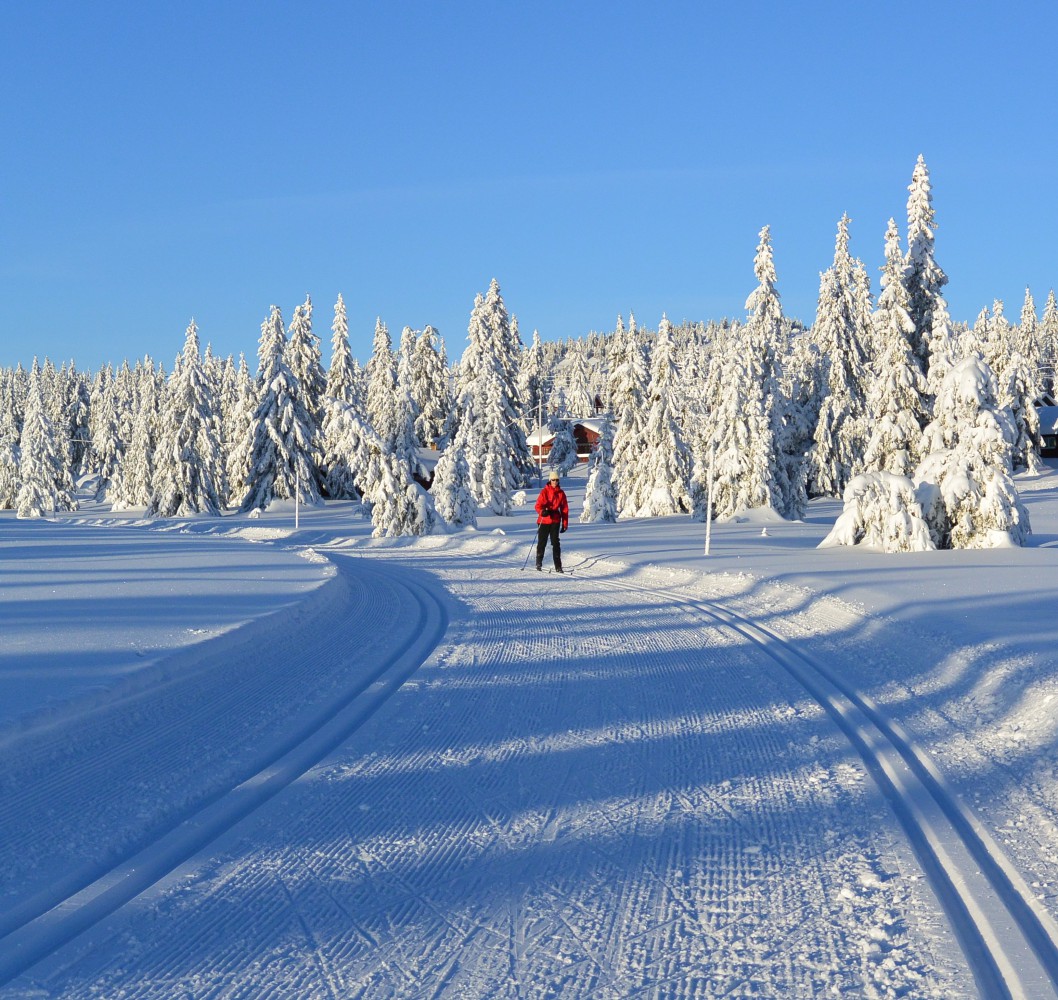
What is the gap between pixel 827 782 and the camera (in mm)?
5082

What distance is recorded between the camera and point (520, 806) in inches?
184

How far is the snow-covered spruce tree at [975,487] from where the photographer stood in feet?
69.2

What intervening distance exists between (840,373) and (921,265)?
49.7 feet

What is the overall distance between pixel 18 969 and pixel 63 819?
55.2 inches

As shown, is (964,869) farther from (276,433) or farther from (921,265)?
(276,433)

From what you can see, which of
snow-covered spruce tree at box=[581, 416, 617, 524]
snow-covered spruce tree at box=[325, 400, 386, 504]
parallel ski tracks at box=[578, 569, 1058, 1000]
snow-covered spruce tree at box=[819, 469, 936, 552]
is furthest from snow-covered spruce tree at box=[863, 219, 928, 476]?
parallel ski tracks at box=[578, 569, 1058, 1000]

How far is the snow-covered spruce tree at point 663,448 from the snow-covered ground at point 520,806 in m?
35.1

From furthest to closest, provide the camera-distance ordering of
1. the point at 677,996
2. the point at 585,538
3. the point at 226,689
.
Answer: the point at 585,538, the point at 226,689, the point at 677,996

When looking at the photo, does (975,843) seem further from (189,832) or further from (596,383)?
(596,383)

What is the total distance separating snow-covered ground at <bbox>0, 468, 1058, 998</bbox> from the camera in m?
3.14

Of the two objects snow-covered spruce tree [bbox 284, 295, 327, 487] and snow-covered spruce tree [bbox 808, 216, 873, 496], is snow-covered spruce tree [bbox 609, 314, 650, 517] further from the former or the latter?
snow-covered spruce tree [bbox 284, 295, 327, 487]

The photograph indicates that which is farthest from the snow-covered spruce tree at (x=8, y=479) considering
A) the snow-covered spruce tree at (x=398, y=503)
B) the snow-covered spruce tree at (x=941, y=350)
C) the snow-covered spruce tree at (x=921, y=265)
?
the snow-covered spruce tree at (x=941, y=350)

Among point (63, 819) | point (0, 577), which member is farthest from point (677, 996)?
point (0, 577)

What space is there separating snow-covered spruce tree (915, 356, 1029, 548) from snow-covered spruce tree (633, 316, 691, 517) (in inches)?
875
